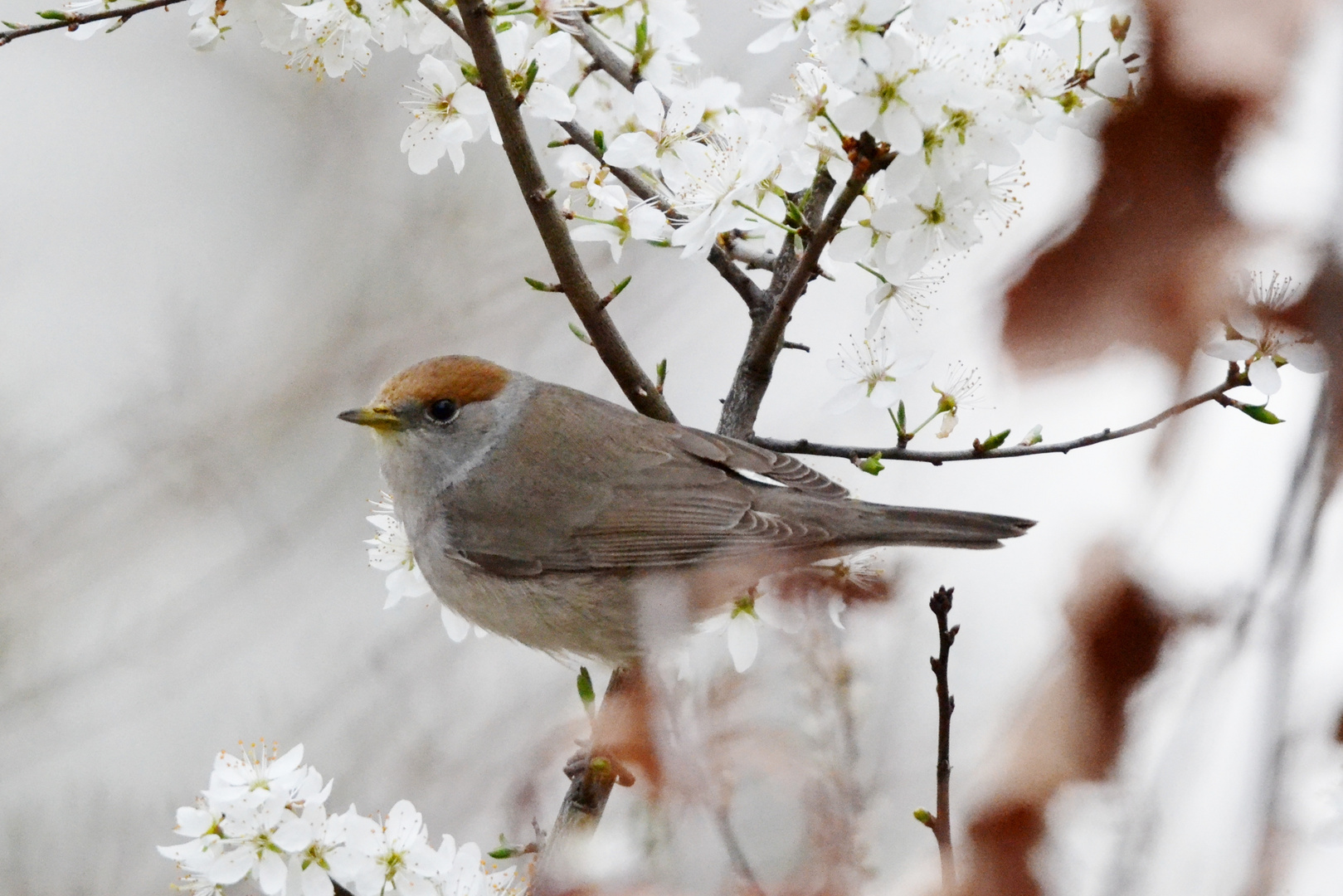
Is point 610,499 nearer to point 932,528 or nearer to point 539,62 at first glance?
point 932,528

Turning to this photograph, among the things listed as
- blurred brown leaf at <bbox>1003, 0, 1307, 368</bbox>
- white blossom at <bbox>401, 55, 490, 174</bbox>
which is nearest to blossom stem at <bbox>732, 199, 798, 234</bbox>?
white blossom at <bbox>401, 55, 490, 174</bbox>

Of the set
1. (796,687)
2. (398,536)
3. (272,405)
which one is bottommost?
(796,687)

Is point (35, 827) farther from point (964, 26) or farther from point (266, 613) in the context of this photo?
point (964, 26)

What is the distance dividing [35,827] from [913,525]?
13.5ft

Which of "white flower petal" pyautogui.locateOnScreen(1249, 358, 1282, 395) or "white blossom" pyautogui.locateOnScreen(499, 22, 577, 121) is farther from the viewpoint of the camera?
"white blossom" pyautogui.locateOnScreen(499, 22, 577, 121)

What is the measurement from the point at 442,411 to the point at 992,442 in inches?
68.2

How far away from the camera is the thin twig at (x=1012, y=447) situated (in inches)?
84.5

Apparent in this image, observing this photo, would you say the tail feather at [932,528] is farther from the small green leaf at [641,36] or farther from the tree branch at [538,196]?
the small green leaf at [641,36]

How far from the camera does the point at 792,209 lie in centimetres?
247

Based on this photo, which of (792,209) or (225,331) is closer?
(792,209)

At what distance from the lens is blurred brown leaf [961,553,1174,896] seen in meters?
1.03

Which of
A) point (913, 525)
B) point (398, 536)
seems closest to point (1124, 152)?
point (913, 525)

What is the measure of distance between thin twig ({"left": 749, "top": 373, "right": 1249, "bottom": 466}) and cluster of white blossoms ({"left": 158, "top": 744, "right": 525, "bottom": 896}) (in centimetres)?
134

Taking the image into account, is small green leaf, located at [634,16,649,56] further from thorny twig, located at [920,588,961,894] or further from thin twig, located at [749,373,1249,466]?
thorny twig, located at [920,588,961,894]
